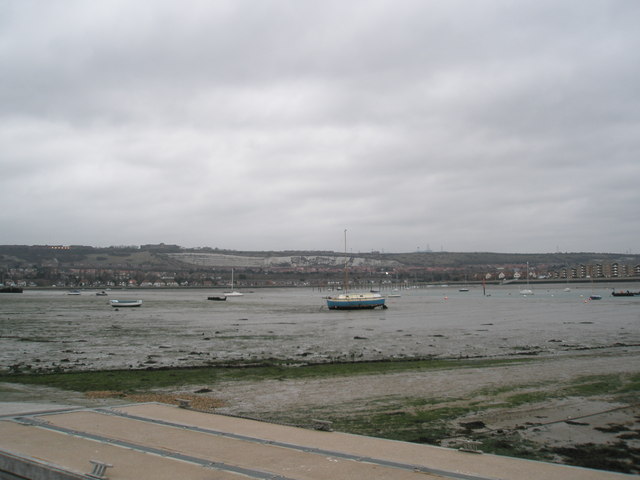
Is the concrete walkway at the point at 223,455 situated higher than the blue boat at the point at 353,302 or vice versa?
the concrete walkway at the point at 223,455

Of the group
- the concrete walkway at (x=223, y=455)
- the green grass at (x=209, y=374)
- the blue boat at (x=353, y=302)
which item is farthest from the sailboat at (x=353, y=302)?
the concrete walkway at (x=223, y=455)

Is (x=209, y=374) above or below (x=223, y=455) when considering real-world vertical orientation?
below

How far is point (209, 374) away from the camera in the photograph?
62.5 feet

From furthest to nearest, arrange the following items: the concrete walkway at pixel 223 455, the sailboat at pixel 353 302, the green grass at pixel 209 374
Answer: the sailboat at pixel 353 302
the green grass at pixel 209 374
the concrete walkway at pixel 223 455

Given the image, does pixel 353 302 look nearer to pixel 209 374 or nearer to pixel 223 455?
pixel 209 374

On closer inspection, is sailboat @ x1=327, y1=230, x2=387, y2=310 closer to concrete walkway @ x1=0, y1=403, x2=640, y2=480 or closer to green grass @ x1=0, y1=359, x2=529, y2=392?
green grass @ x1=0, y1=359, x2=529, y2=392

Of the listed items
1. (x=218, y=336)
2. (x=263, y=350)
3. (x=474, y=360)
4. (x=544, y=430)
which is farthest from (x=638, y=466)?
(x=218, y=336)

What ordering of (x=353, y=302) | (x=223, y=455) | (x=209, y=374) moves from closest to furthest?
(x=223, y=455), (x=209, y=374), (x=353, y=302)

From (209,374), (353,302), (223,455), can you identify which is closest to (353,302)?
(353,302)

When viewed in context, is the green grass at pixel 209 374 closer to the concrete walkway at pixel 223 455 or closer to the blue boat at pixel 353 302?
the concrete walkway at pixel 223 455

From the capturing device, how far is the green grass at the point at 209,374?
54.2 ft

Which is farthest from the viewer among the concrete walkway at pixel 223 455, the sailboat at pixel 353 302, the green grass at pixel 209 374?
the sailboat at pixel 353 302

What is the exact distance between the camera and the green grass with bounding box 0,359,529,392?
16516 millimetres

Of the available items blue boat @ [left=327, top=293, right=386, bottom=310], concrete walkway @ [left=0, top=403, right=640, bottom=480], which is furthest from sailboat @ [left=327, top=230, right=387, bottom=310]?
concrete walkway @ [left=0, top=403, right=640, bottom=480]
